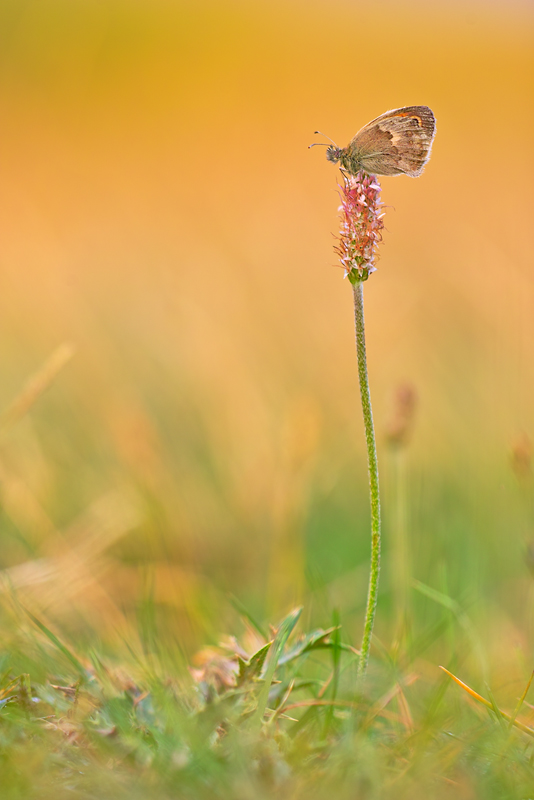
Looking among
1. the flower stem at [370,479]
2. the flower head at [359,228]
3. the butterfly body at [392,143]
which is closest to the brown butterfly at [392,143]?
the butterfly body at [392,143]

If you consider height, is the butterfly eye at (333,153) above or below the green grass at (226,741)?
above

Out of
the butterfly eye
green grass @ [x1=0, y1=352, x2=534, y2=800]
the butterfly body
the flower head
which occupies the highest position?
the butterfly eye

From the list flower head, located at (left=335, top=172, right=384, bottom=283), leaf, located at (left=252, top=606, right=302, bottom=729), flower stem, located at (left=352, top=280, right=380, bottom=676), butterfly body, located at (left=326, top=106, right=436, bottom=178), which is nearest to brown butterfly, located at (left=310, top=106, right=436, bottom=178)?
butterfly body, located at (left=326, top=106, right=436, bottom=178)

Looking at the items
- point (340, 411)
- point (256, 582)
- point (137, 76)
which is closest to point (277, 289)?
point (340, 411)

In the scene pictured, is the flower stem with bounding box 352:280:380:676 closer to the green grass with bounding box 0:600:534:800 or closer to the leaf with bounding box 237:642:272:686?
the green grass with bounding box 0:600:534:800

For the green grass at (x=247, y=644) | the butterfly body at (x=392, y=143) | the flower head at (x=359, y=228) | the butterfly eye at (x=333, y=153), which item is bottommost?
the green grass at (x=247, y=644)

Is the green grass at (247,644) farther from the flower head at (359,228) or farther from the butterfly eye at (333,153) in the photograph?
the butterfly eye at (333,153)

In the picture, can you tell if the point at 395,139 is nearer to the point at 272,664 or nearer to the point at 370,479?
the point at 370,479
